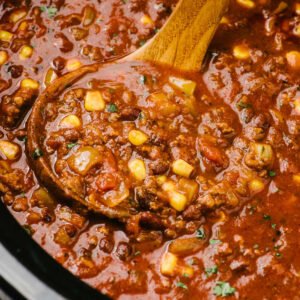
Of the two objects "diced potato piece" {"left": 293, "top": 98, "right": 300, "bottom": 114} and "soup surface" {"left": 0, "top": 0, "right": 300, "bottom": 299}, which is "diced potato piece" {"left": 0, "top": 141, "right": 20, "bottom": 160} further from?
"diced potato piece" {"left": 293, "top": 98, "right": 300, "bottom": 114}

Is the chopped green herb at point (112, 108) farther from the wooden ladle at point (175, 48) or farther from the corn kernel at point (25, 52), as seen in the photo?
the corn kernel at point (25, 52)

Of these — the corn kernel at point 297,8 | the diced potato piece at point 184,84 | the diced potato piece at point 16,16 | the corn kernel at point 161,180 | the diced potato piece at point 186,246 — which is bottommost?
the diced potato piece at point 186,246

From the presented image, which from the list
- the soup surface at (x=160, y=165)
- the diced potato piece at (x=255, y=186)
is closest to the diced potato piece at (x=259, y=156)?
the soup surface at (x=160, y=165)

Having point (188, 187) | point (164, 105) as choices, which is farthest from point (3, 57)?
point (188, 187)

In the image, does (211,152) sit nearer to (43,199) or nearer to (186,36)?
(186,36)

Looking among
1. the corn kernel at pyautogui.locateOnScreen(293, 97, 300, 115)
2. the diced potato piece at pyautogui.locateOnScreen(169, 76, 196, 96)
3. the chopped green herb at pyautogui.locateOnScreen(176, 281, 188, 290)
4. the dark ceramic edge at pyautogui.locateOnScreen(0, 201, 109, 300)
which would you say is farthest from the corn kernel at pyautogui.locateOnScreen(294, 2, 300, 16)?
the dark ceramic edge at pyautogui.locateOnScreen(0, 201, 109, 300)

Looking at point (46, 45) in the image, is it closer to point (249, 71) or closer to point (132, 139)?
point (132, 139)
